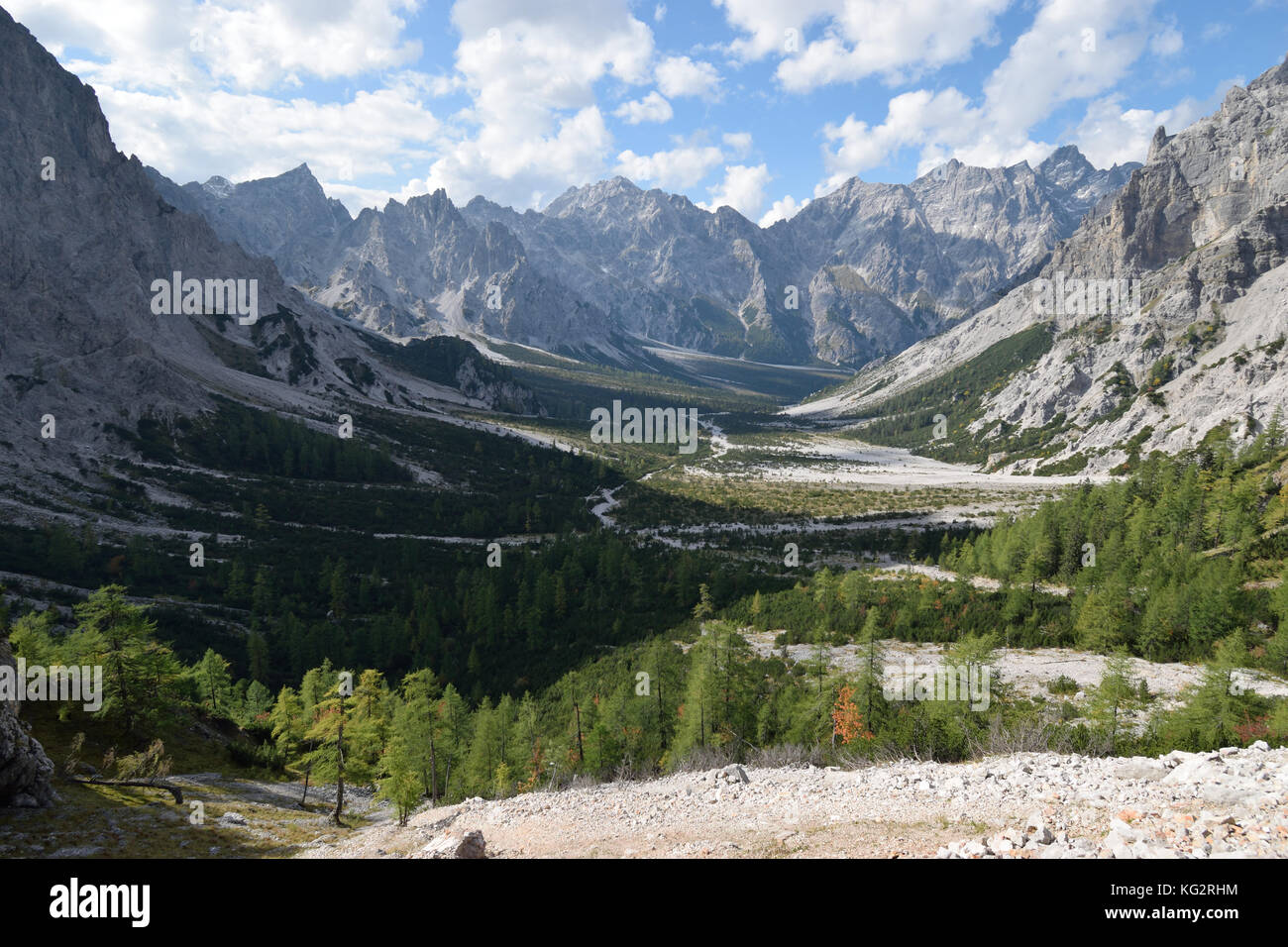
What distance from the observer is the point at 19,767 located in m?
18.0

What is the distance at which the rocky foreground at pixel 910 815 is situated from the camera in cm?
1115

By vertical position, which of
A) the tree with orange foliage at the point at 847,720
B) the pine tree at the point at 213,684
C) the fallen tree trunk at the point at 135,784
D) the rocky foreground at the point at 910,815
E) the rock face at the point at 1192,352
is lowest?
the pine tree at the point at 213,684

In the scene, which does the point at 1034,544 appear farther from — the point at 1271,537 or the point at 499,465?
the point at 499,465

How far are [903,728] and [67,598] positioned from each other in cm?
8744

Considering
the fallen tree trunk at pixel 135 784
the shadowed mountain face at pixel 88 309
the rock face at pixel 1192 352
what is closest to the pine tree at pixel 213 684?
the fallen tree trunk at pixel 135 784

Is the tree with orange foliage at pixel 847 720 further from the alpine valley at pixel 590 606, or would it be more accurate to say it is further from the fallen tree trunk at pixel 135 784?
the fallen tree trunk at pixel 135 784

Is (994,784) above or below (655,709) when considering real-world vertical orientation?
above

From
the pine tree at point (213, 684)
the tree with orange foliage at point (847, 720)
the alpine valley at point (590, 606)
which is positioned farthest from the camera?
the pine tree at point (213, 684)

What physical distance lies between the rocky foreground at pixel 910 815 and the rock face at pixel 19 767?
29.9 ft

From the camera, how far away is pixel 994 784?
675 inches

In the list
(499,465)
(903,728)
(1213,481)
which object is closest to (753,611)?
(903,728)

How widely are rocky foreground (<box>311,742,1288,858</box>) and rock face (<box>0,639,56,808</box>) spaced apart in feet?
29.9

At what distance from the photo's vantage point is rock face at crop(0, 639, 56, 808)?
1730 cm
